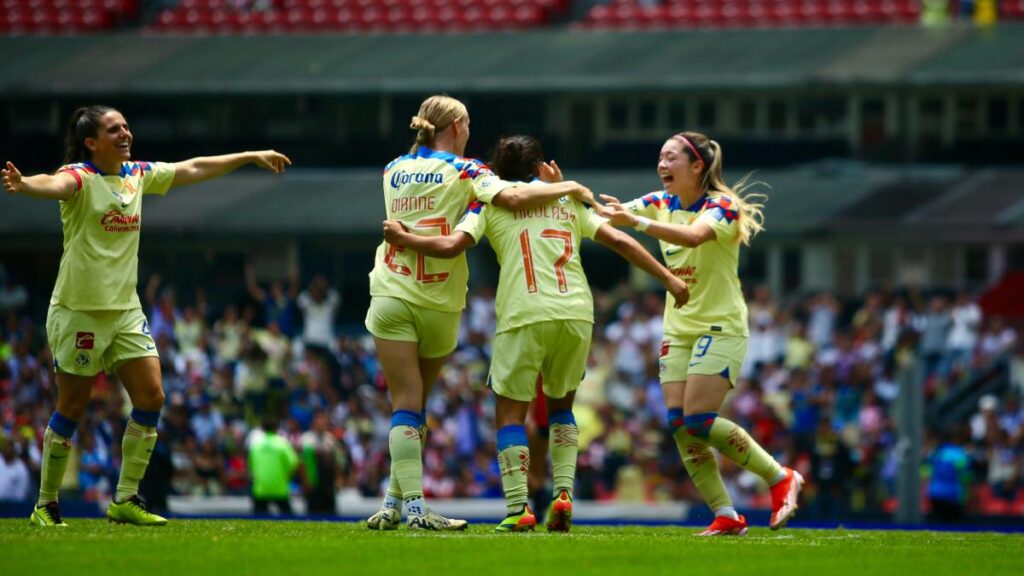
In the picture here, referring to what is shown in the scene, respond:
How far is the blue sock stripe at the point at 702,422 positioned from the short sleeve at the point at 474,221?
1.76m

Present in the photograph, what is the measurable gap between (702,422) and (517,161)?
197cm

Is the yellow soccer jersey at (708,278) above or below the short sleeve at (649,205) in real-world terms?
below

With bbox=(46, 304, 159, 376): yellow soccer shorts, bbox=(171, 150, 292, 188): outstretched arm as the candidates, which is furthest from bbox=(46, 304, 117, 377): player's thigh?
bbox=(171, 150, 292, 188): outstretched arm

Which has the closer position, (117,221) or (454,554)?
(454,554)

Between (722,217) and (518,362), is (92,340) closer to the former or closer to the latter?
(518,362)

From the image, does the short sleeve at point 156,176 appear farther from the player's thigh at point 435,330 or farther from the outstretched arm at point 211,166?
the player's thigh at point 435,330

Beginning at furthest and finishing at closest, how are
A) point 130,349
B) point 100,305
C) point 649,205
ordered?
1. point 649,205
2. point 130,349
3. point 100,305

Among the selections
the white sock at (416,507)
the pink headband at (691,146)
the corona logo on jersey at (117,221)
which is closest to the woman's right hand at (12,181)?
the corona logo on jersey at (117,221)

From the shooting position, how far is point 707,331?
36.2 ft

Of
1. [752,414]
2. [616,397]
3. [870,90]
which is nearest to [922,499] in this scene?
[752,414]

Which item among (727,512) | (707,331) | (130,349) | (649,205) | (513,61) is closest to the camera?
(130,349)

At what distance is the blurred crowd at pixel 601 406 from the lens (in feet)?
71.7

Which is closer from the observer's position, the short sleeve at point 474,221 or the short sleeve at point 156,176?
the short sleeve at point 474,221

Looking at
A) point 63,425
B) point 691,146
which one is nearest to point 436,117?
point 691,146
